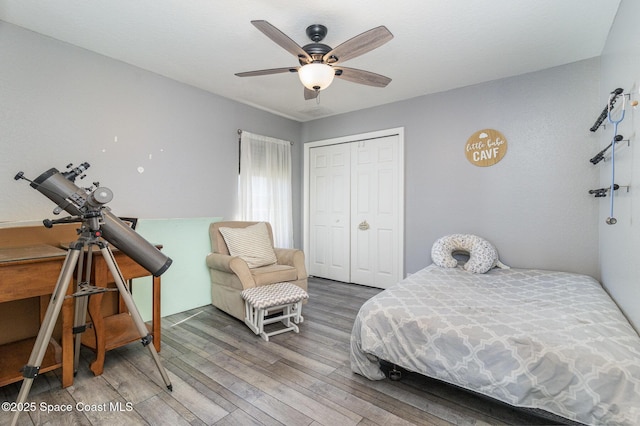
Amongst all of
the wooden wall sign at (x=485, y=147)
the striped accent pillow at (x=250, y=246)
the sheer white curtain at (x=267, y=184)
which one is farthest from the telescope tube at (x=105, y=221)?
the wooden wall sign at (x=485, y=147)

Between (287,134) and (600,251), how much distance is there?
3901mm

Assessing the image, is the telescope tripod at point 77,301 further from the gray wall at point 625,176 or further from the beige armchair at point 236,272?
the gray wall at point 625,176

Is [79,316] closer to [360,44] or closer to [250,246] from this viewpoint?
[250,246]

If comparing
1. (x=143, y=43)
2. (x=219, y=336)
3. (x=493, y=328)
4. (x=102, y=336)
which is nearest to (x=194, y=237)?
(x=219, y=336)

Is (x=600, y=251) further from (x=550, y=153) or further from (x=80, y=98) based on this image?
(x=80, y=98)

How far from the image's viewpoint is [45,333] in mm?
1427

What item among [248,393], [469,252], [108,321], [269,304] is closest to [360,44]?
[269,304]

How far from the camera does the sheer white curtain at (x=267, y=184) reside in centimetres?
378

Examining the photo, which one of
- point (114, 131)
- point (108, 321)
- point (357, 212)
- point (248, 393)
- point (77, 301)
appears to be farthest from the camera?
point (357, 212)

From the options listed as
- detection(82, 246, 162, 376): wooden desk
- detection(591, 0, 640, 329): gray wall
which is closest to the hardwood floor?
detection(82, 246, 162, 376): wooden desk

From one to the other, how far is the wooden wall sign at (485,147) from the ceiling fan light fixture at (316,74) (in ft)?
6.90

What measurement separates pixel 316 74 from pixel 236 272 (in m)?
1.83

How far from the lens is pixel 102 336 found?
6.28 feet

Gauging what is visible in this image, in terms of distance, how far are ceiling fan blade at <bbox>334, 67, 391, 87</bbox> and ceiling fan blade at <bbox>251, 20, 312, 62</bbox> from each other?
28 centimetres
